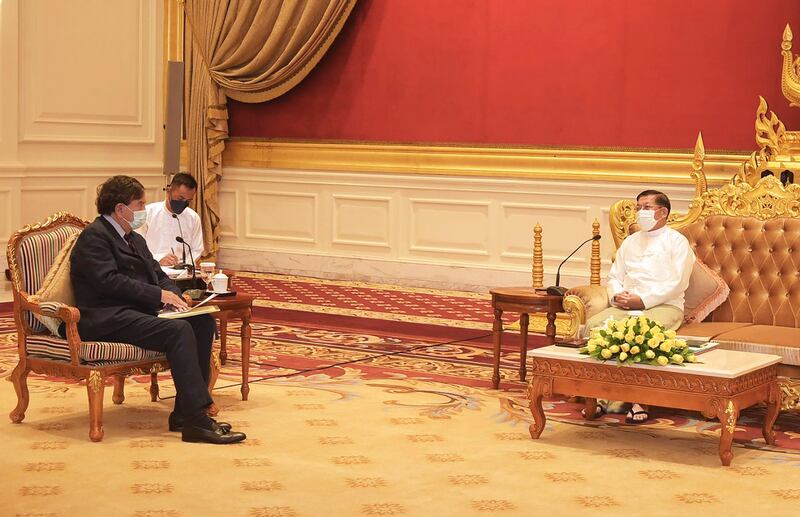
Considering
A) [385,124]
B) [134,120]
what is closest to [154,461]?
[385,124]

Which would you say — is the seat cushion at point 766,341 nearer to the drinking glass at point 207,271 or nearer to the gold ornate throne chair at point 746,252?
the gold ornate throne chair at point 746,252

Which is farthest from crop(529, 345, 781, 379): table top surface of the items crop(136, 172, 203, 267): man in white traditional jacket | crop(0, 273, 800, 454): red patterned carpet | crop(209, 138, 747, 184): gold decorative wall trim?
crop(209, 138, 747, 184): gold decorative wall trim

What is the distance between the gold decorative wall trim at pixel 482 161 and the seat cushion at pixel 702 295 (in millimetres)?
3071

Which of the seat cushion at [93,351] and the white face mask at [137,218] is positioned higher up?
the white face mask at [137,218]

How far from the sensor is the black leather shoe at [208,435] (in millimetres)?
5586

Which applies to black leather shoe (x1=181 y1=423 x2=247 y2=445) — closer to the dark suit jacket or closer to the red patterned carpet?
the dark suit jacket

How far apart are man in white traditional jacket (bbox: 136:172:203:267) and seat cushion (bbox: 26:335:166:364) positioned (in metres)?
1.97

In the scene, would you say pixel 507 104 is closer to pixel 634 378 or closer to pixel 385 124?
pixel 385 124

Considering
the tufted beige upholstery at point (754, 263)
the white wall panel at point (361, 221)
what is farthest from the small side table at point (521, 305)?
the white wall panel at point (361, 221)

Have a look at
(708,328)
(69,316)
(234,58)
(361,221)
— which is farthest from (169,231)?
(234,58)

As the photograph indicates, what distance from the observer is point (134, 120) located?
1260 centimetres

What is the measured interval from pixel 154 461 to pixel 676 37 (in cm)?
647

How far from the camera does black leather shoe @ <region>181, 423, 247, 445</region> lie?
559 cm

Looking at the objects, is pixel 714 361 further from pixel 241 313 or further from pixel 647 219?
pixel 241 313
